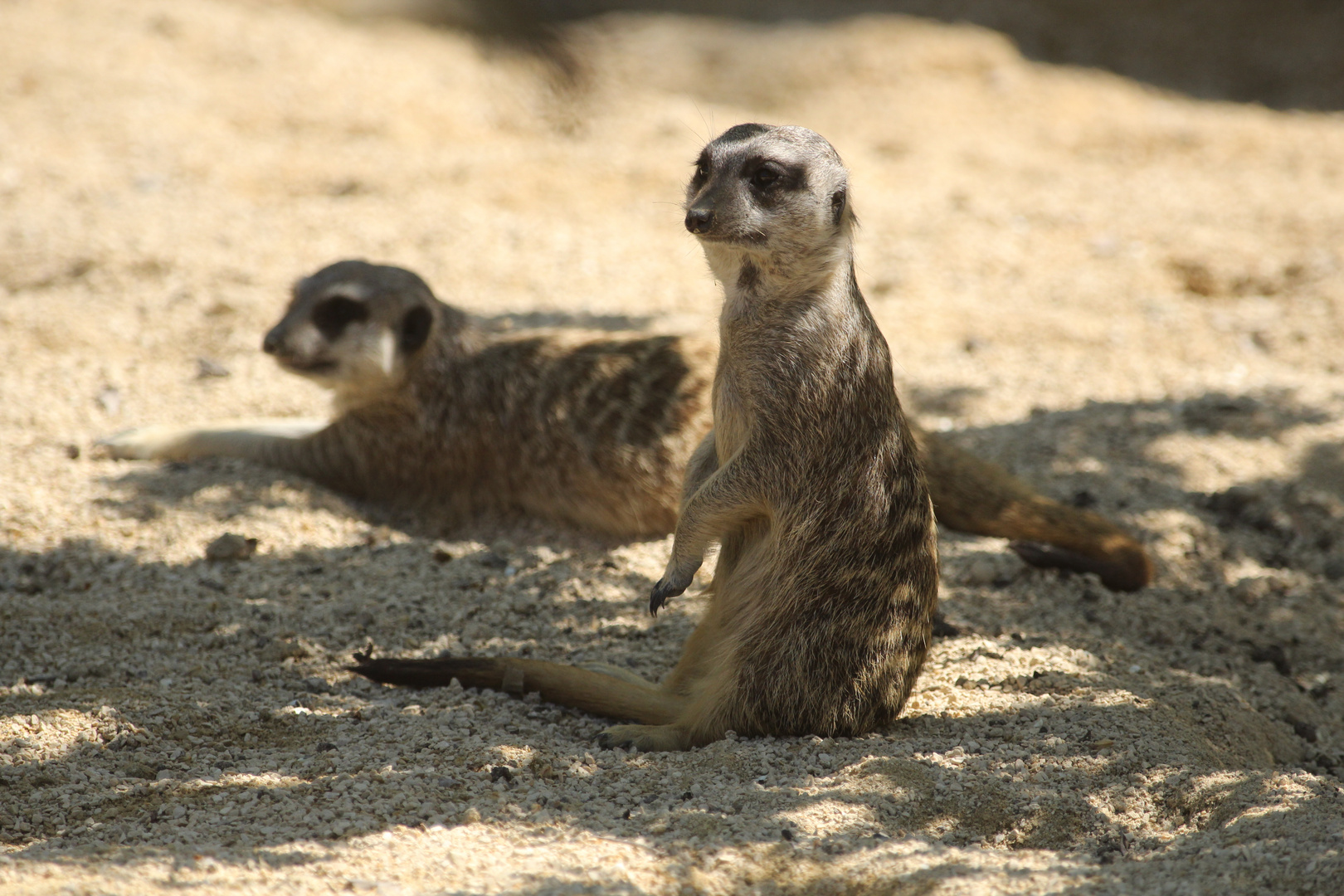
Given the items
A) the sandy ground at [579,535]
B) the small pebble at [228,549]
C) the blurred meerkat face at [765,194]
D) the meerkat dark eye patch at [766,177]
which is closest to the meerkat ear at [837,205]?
the blurred meerkat face at [765,194]

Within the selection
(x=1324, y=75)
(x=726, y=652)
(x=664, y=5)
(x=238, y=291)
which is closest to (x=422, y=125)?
(x=238, y=291)

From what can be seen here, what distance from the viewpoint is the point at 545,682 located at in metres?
2.66

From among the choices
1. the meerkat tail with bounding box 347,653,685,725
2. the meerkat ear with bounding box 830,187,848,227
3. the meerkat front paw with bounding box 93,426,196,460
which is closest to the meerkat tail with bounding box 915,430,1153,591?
the meerkat ear with bounding box 830,187,848,227

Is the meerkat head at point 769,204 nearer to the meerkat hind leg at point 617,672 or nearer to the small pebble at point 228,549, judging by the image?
the meerkat hind leg at point 617,672

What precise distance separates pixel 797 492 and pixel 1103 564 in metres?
1.33

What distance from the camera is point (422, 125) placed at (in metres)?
6.80

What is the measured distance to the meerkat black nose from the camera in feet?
7.52

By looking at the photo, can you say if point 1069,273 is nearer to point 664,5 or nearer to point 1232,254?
point 1232,254

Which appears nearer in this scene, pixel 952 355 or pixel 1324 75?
pixel 952 355

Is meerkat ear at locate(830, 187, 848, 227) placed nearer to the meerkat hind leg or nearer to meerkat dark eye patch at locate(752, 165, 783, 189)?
meerkat dark eye patch at locate(752, 165, 783, 189)

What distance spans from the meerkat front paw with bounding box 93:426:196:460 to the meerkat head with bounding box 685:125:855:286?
2.34 meters

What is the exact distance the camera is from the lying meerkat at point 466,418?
3.74 meters

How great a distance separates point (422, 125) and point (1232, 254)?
463cm

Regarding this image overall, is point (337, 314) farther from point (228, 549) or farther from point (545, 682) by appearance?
point (545, 682)
